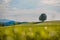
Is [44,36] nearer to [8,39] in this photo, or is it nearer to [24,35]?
[24,35]

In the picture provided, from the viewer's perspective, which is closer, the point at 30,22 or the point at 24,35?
the point at 24,35

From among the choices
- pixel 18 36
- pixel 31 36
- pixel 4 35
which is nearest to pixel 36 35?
pixel 31 36

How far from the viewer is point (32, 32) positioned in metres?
3.81

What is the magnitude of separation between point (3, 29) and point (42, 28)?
0.78 meters

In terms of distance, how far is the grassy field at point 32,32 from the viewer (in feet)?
12.1

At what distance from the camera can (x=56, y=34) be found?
367 cm

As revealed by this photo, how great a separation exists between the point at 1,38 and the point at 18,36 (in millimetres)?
352

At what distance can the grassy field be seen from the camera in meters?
3.69

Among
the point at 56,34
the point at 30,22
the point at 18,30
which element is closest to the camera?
the point at 56,34

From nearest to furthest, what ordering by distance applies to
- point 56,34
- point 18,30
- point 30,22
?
point 56,34, point 18,30, point 30,22

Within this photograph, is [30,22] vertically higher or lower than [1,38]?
higher

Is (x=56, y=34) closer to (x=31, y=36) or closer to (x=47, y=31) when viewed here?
(x=47, y=31)

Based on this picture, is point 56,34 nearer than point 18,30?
Yes

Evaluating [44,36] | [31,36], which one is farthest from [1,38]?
[44,36]
